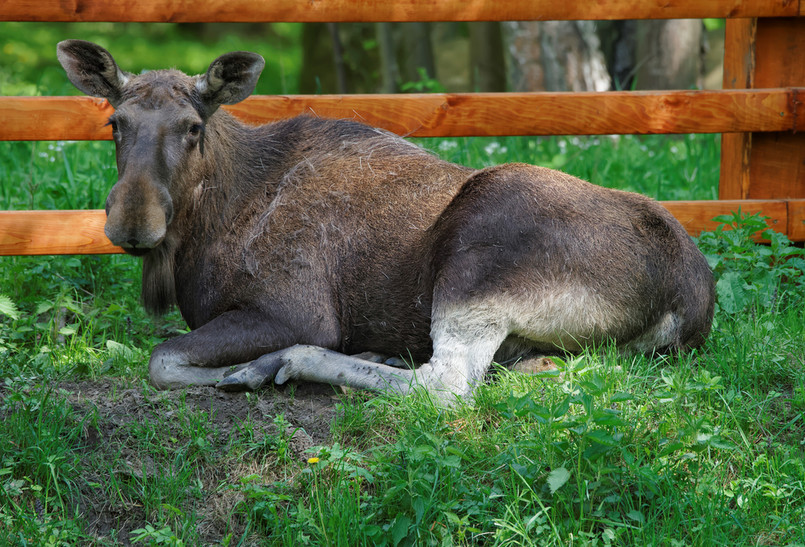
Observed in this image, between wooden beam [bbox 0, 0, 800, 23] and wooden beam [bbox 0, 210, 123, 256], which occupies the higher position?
wooden beam [bbox 0, 0, 800, 23]

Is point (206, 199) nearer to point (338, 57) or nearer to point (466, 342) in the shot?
point (466, 342)

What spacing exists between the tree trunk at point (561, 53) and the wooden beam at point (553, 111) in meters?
5.05

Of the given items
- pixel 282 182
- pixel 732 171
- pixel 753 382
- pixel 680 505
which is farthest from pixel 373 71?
pixel 680 505

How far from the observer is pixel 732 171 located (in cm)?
581

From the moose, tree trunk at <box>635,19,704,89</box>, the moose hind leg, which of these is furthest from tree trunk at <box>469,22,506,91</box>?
the moose hind leg

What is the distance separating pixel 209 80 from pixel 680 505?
9.85ft

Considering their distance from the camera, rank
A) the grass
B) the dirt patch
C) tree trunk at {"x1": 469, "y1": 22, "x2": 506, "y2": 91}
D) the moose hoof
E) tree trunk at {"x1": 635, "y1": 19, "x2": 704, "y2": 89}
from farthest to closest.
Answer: tree trunk at {"x1": 469, "y1": 22, "x2": 506, "y2": 91} < tree trunk at {"x1": 635, "y1": 19, "x2": 704, "y2": 89} < the moose hoof < the dirt patch < the grass

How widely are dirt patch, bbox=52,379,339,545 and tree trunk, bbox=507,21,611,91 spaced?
7.64 m

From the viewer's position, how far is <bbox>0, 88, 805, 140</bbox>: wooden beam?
527 cm

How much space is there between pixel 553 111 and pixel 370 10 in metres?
1.37

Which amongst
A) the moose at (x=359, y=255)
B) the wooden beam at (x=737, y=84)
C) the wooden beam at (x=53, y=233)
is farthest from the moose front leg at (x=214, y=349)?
the wooden beam at (x=737, y=84)

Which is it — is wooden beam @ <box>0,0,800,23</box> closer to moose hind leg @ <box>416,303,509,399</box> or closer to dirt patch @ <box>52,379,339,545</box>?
moose hind leg @ <box>416,303,509,399</box>

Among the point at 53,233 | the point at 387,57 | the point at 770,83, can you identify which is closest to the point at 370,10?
the point at 53,233

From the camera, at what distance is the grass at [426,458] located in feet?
9.09
